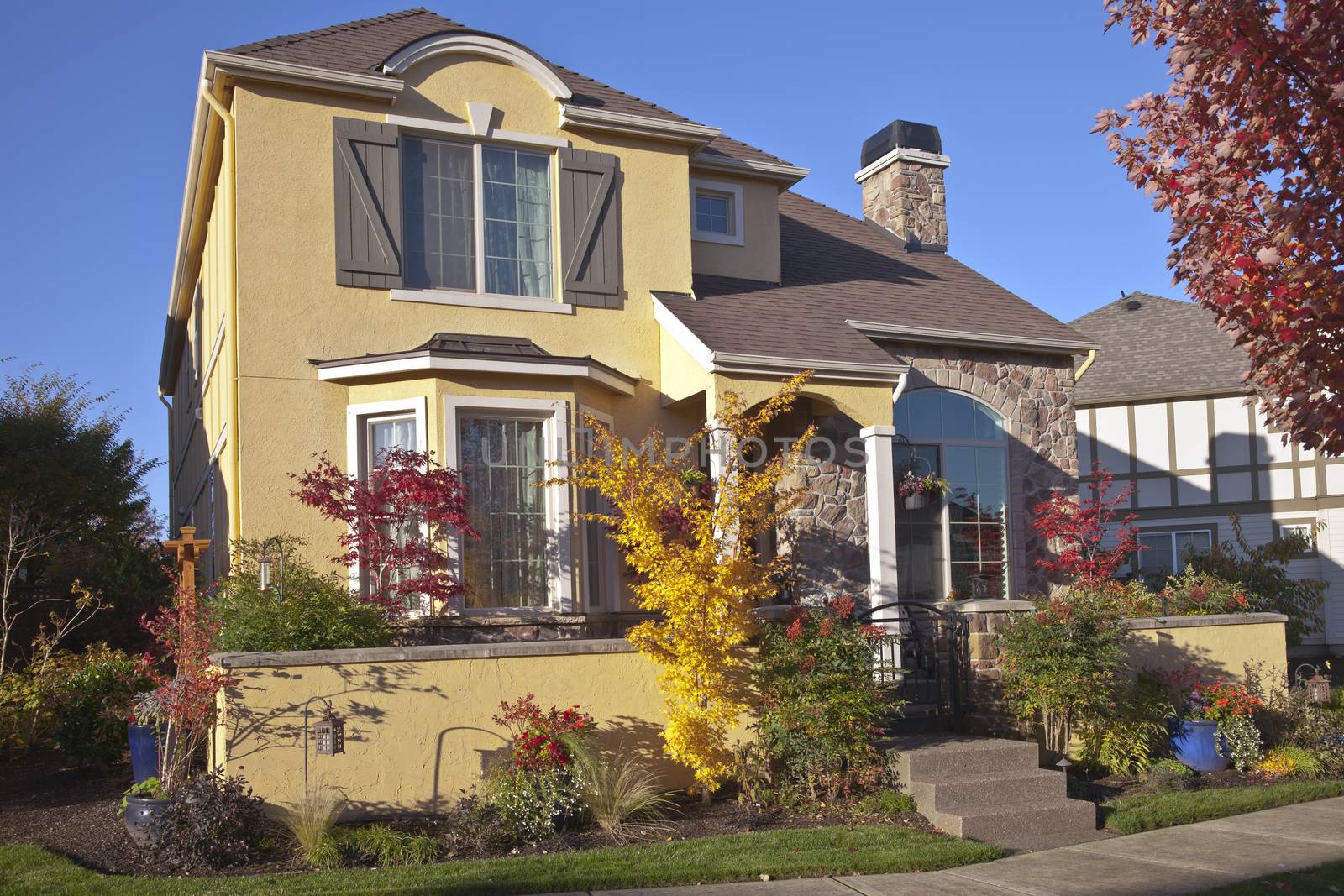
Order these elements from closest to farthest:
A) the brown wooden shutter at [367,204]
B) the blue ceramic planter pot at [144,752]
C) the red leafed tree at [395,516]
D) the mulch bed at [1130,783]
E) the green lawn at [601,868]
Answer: the green lawn at [601,868]
the blue ceramic planter pot at [144,752]
the mulch bed at [1130,783]
the red leafed tree at [395,516]
the brown wooden shutter at [367,204]

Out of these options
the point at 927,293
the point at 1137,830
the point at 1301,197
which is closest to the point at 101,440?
the point at 927,293

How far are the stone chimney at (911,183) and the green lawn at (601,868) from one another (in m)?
10.7

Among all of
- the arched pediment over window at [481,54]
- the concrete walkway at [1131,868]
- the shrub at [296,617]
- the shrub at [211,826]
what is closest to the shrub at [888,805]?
the concrete walkway at [1131,868]

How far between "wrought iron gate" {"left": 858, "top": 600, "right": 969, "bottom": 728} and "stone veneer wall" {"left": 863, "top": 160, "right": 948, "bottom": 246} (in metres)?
7.36

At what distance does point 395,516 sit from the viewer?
32.4ft

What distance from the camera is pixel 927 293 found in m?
14.9

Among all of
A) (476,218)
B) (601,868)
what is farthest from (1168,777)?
(476,218)

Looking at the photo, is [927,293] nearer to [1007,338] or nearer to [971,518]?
[1007,338]

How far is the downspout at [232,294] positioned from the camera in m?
10.4

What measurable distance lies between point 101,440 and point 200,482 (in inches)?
234

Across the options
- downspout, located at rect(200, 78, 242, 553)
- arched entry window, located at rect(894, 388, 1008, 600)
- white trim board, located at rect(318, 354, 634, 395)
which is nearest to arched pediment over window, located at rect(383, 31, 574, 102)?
downspout, located at rect(200, 78, 242, 553)

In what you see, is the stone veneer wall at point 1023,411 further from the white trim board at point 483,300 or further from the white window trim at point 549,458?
the white window trim at point 549,458

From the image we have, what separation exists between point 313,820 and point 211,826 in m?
0.60

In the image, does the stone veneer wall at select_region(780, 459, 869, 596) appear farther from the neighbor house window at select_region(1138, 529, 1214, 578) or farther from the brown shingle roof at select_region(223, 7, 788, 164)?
the neighbor house window at select_region(1138, 529, 1214, 578)
